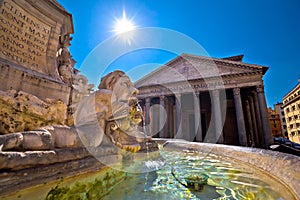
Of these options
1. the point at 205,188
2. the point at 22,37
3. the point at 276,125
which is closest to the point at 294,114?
the point at 276,125

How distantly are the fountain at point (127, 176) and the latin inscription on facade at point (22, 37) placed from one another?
5.37 ft

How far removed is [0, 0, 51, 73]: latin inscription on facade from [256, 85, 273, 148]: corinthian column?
15.0 m

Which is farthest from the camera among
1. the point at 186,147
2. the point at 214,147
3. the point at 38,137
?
the point at 186,147

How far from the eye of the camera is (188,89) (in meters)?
14.9

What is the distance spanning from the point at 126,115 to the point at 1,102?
1714 mm

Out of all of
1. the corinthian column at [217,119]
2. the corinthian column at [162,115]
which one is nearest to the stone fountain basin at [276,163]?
the corinthian column at [217,119]

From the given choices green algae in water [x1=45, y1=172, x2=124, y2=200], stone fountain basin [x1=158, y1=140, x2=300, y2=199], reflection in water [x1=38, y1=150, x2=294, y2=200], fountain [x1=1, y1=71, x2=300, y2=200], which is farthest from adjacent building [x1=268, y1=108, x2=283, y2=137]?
green algae in water [x1=45, y1=172, x2=124, y2=200]

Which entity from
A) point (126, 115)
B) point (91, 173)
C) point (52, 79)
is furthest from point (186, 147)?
point (52, 79)

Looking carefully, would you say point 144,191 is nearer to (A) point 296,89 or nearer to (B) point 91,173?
(B) point 91,173

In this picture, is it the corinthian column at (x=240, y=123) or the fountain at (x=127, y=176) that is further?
the corinthian column at (x=240, y=123)

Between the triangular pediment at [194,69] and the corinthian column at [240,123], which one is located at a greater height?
the triangular pediment at [194,69]

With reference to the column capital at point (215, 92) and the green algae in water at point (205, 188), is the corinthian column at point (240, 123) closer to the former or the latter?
the column capital at point (215, 92)

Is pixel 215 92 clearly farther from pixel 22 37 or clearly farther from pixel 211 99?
pixel 22 37

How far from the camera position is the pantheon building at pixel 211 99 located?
41.6ft
